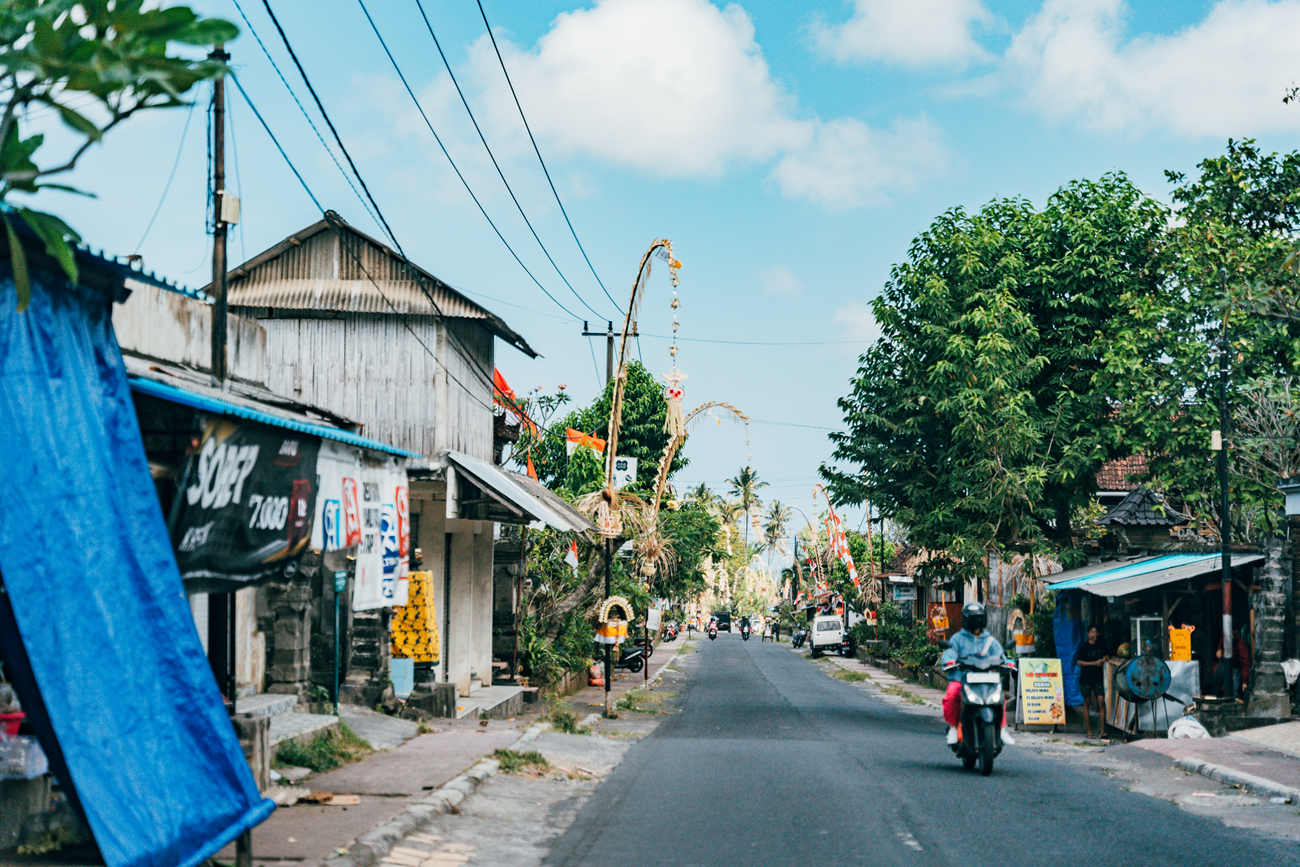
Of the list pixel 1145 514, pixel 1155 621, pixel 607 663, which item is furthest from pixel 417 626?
pixel 1145 514

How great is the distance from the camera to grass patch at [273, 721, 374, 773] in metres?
11.1

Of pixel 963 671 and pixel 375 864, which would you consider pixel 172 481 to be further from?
pixel 963 671

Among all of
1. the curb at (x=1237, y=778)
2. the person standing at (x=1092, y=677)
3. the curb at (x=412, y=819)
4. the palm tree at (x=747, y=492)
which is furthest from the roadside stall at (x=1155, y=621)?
the palm tree at (x=747, y=492)

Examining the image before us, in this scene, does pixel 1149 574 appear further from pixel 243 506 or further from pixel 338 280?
pixel 243 506

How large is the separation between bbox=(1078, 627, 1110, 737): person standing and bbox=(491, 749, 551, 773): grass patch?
33.2ft

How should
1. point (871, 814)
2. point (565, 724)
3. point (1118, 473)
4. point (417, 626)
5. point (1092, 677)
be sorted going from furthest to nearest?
point (1118, 473) → point (1092, 677) → point (417, 626) → point (565, 724) → point (871, 814)

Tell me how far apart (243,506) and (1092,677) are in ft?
52.0

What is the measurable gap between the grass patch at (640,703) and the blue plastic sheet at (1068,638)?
8.09 metres

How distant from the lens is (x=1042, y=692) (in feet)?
63.3

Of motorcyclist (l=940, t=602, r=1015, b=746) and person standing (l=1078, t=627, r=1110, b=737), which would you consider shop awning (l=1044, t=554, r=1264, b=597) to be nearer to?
person standing (l=1078, t=627, r=1110, b=737)

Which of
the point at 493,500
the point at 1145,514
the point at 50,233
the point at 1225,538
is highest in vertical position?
the point at 50,233

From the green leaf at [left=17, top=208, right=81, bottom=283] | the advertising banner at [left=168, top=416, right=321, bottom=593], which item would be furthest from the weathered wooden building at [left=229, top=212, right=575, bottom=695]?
the green leaf at [left=17, top=208, right=81, bottom=283]

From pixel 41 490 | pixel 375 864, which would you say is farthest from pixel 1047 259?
pixel 41 490

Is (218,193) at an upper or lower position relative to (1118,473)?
upper
